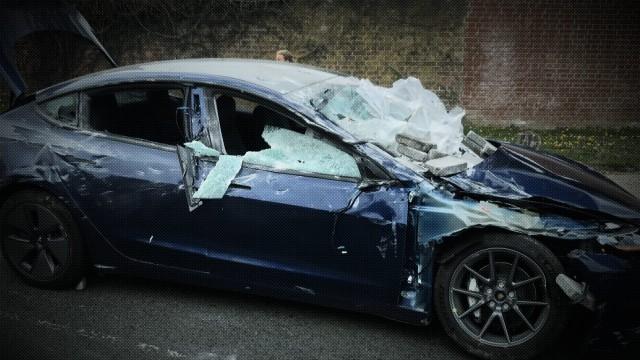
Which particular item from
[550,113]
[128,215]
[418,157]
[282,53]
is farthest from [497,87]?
[128,215]

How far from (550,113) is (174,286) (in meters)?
8.06

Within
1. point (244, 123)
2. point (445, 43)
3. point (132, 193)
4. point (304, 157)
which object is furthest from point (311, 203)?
point (445, 43)

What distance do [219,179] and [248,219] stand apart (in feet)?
0.96

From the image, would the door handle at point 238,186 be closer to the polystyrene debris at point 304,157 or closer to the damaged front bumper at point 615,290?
the polystyrene debris at point 304,157

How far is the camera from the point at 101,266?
3965 millimetres

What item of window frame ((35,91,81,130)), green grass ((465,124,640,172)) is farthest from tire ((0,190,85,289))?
green grass ((465,124,640,172))

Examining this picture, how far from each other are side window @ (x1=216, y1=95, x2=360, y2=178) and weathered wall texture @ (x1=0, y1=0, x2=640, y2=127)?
6.55 meters

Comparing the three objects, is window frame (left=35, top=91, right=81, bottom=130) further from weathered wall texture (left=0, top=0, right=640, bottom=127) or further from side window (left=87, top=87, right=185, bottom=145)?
weathered wall texture (left=0, top=0, right=640, bottom=127)

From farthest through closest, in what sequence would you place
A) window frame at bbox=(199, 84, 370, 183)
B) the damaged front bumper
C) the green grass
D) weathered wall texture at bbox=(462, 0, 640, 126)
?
1. weathered wall texture at bbox=(462, 0, 640, 126)
2. the green grass
3. window frame at bbox=(199, 84, 370, 183)
4. the damaged front bumper

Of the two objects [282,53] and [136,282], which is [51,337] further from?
[282,53]

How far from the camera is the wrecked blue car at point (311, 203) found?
311 cm

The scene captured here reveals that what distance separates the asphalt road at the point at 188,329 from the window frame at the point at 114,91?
1.06m

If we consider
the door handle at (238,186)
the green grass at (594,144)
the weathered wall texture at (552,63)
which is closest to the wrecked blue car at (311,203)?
the door handle at (238,186)

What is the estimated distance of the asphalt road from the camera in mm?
3352
